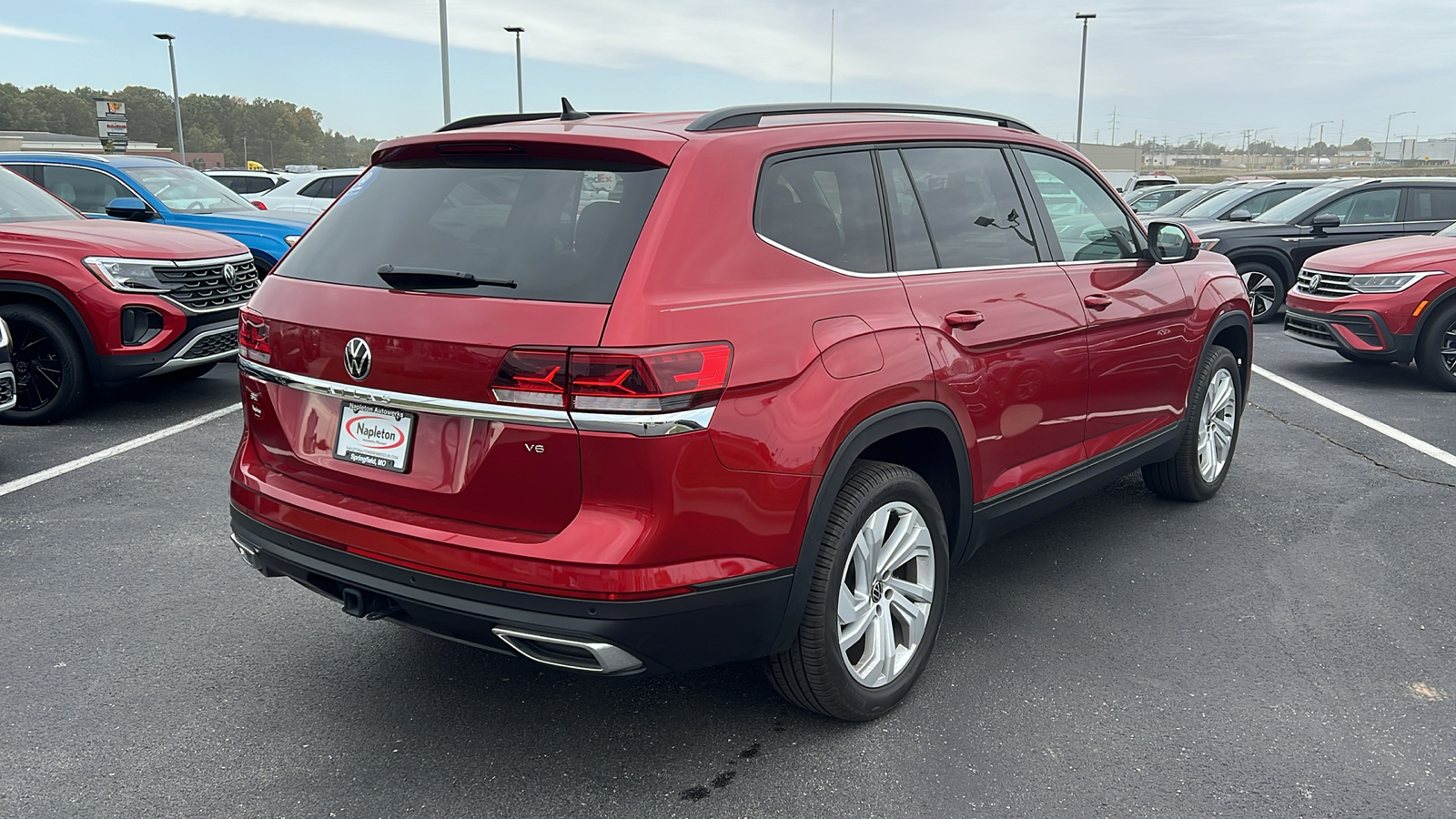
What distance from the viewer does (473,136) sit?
9.84 ft

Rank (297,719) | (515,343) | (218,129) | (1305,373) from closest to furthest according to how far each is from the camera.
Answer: (515,343) < (297,719) < (1305,373) < (218,129)

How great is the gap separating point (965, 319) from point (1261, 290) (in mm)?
10882

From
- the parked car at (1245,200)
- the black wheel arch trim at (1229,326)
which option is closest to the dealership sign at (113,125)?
the parked car at (1245,200)

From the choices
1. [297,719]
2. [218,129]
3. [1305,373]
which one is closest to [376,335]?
[297,719]

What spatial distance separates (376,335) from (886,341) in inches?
54.8

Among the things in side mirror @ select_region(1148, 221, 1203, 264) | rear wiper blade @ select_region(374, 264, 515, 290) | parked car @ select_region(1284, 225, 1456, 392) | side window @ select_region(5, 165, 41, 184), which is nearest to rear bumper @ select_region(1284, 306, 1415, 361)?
parked car @ select_region(1284, 225, 1456, 392)

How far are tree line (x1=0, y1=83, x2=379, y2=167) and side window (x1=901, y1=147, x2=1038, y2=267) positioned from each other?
435ft

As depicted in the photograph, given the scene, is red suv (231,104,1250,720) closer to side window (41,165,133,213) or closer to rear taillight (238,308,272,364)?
rear taillight (238,308,272,364)

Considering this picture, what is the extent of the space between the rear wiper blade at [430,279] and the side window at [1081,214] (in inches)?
91.7

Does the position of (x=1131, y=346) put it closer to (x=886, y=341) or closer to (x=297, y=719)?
(x=886, y=341)

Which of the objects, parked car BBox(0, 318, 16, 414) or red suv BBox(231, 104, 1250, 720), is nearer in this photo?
red suv BBox(231, 104, 1250, 720)

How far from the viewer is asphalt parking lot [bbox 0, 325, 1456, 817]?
9.38 ft

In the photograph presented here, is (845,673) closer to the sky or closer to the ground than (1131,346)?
closer to the ground

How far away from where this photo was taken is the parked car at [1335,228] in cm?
1235
